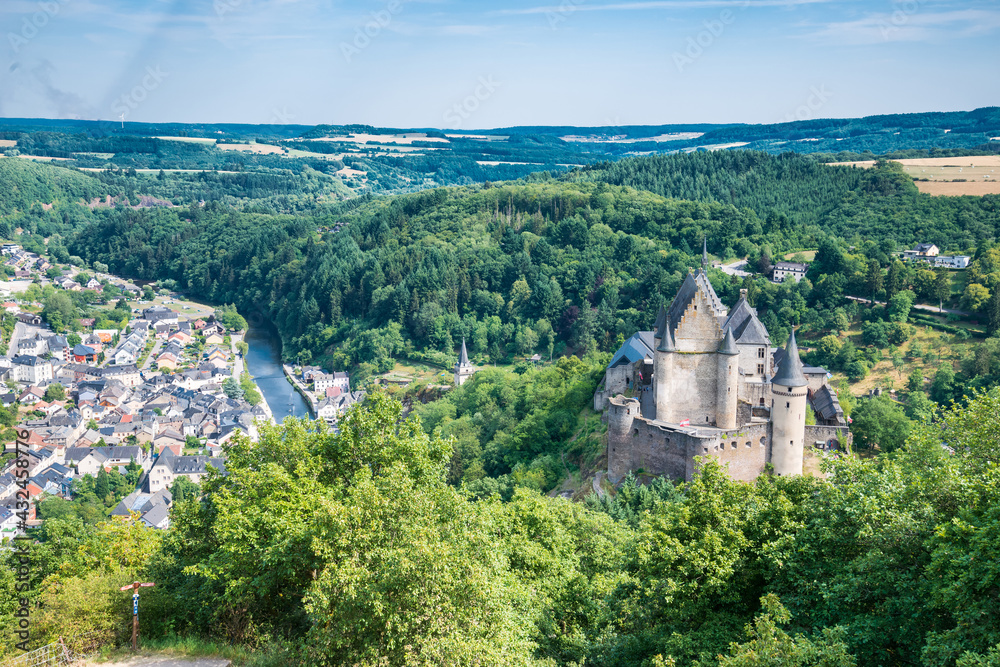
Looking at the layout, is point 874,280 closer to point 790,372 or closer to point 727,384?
point 790,372

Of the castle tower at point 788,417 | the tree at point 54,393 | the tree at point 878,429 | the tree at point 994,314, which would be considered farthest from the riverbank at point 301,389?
the tree at point 994,314

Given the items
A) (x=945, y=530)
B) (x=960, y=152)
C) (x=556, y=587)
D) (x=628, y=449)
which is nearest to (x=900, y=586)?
(x=945, y=530)

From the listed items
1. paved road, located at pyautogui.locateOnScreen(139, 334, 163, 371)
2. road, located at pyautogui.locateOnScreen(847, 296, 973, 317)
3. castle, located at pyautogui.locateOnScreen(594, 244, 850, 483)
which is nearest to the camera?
castle, located at pyautogui.locateOnScreen(594, 244, 850, 483)

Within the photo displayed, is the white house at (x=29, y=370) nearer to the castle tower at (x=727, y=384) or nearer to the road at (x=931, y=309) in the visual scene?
the castle tower at (x=727, y=384)

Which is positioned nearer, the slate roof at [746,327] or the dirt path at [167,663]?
the dirt path at [167,663]

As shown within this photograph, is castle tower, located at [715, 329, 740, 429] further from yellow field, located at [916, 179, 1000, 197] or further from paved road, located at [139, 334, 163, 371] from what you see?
yellow field, located at [916, 179, 1000, 197]

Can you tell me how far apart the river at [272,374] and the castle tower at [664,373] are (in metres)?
44.3

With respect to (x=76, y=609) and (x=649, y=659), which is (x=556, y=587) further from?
(x=76, y=609)

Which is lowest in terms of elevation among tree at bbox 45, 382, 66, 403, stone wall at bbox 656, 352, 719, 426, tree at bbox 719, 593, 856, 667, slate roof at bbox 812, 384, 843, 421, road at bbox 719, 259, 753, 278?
tree at bbox 45, 382, 66, 403

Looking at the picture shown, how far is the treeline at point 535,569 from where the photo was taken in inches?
623

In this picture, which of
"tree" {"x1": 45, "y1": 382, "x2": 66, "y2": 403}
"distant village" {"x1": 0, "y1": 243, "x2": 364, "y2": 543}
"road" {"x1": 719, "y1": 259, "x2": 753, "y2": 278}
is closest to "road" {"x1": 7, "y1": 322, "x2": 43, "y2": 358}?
"distant village" {"x1": 0, "y1": 243, "x2": 364, "y2": 543}

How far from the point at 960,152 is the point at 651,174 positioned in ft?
183

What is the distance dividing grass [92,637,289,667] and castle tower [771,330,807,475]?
24744 millimetres

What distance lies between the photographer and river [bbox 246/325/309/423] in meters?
91.8
